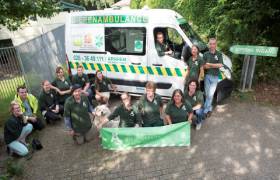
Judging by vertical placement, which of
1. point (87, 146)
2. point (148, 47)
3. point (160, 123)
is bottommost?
point (87, 146)

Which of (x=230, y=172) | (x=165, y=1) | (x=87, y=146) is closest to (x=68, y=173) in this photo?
(x=87, y=146)

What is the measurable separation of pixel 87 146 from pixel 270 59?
6.62 m

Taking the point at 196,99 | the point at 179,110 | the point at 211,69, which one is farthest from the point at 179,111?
the point at 211,69

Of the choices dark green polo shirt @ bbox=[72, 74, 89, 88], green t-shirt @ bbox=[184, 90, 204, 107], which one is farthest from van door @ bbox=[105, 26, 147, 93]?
green t-shirt @ bbox=[184, 90, 204, 107]

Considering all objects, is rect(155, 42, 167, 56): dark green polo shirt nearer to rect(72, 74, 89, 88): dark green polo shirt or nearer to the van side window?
the van side window

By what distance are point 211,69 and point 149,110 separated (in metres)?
2.00

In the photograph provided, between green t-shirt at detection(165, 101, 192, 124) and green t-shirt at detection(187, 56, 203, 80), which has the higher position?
Answer: green t-shirt at detection(187, 56, 203, 80)

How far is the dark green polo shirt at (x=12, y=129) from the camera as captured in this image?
17.8ft

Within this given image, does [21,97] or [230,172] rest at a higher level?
[21,97]

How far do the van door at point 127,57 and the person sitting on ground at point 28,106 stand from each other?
233 cm

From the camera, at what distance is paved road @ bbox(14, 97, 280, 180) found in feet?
15.3

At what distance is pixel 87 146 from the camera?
226 inches

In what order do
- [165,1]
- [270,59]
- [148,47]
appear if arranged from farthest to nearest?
[165,1] → [270,59] → [148,47]

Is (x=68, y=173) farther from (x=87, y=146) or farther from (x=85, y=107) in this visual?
(x=85, y=107)
